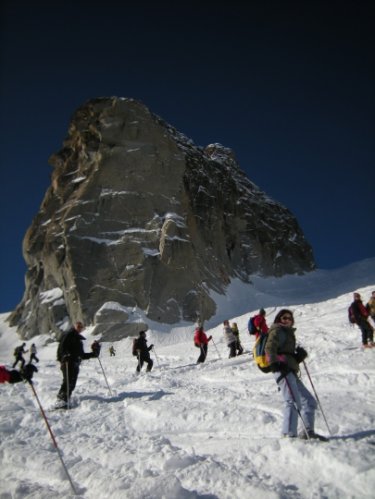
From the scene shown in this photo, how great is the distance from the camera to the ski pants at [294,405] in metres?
4.35

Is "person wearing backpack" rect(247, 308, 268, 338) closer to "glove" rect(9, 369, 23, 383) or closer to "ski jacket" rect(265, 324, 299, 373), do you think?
"ski jacket" rect(265, 324, 299, 373)

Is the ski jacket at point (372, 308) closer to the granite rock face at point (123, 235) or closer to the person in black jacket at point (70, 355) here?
the person in black jacket at point (70, 355)

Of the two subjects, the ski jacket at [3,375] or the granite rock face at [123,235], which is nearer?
the ski jacket at [3,375]

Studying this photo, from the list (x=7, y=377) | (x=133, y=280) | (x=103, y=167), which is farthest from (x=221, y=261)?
(x=7, y=377)

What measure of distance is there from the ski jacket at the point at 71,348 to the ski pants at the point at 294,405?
5677 mm

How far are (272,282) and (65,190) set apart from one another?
42.4m

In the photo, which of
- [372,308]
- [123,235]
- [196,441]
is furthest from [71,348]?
[123,235]

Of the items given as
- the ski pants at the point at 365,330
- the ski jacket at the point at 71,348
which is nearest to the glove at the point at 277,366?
the ski jacket at the point at 71,348

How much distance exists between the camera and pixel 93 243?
4903 cm

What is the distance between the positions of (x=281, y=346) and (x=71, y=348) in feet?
19.5

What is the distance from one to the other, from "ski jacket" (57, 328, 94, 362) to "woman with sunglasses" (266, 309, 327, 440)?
564cm

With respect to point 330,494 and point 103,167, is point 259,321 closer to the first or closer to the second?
point 330,494

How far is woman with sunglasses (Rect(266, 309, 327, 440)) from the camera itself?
14.3ft

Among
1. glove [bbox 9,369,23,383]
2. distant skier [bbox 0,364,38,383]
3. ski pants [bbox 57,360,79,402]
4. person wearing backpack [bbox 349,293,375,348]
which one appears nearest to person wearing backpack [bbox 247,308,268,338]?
person wearing backpack [bbox 349,293,375,348]
